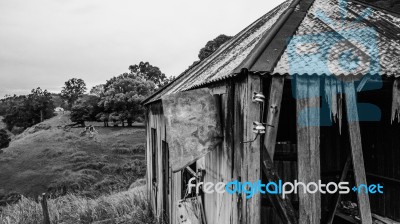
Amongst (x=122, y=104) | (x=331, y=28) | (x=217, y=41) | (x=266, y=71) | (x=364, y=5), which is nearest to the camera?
(x=266, y=71)

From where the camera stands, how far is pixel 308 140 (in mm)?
3428

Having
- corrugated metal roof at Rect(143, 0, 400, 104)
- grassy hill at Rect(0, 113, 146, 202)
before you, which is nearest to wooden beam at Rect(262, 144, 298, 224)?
corrugated metal roof at Rect(143, 0, 400, 104)

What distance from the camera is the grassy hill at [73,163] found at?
75.3 feet

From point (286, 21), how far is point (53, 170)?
25.9m

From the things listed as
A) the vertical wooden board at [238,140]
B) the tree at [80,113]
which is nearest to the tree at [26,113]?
the tree at [80,113]

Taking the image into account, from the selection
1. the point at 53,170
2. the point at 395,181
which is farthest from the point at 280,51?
the point at 53,170

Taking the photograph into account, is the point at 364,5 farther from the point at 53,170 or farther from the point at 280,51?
the point at 53,170

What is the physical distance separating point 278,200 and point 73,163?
27005 mm

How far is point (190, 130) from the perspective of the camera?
4.06 m

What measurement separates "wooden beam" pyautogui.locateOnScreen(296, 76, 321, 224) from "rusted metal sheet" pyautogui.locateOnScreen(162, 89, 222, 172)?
1.26 m

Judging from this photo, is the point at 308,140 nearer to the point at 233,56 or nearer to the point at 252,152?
the point at 252,152

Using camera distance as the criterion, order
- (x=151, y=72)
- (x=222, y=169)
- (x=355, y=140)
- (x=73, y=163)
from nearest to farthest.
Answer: (x=355, y=140) < (x=222, y=169) < (x=73, y=163) < (x=151, y=72)

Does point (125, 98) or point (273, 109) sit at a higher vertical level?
point (125, 98)

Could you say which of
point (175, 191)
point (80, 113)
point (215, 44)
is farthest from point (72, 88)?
point (175, 191)
